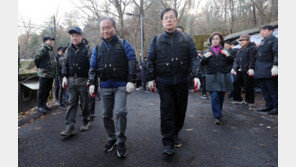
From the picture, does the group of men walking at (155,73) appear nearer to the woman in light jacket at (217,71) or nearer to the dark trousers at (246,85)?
the woman in light jacket at (217,71)

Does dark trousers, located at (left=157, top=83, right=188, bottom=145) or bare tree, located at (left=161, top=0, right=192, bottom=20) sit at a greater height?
bare tree, located at (left=161, top=0, right=192, bottom=20)

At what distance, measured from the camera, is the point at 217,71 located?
13.6ft

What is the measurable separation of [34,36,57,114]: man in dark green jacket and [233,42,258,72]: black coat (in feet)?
20.7

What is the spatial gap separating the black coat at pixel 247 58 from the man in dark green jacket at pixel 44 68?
6.30 metres

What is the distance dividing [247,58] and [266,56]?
0.80 metres

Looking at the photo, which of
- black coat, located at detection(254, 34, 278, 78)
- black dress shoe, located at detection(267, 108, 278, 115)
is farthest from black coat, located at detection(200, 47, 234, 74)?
black dress shoe, located at detection(267, 108, 278, 115)

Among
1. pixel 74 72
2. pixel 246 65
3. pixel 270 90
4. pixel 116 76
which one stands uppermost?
pixel 246 65

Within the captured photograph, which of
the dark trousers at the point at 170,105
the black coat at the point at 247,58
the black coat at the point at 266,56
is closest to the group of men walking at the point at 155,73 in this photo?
the dark trousers at the point at 170,105

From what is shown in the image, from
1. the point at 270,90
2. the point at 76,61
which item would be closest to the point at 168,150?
the point at 76,61

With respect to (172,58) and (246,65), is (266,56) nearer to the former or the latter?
(246,65)

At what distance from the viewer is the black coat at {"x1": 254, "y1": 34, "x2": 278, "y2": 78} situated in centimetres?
470

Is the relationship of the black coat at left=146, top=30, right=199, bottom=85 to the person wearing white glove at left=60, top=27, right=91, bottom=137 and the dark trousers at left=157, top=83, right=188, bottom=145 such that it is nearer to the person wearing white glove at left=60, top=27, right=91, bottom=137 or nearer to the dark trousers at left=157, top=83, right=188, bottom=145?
the dark trousers at left=157, top=83, right=188, bottom=145

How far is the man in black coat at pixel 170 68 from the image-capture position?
9.05ft

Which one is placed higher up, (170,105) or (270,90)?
(270,90)
